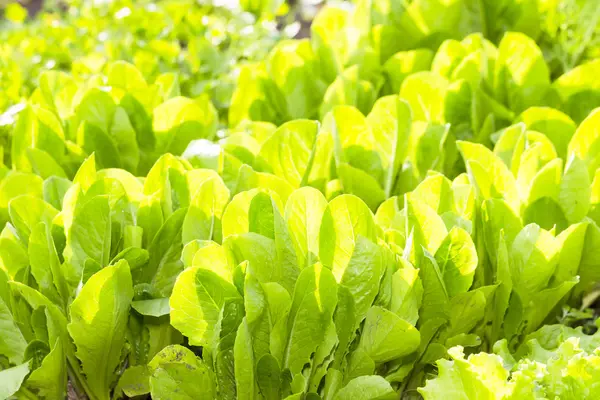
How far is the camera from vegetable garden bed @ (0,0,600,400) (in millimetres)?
1544

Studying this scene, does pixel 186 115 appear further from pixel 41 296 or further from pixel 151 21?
pixel 151 21

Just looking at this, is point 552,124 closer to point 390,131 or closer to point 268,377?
point 390,131

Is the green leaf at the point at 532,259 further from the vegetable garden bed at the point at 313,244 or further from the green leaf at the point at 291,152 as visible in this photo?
the green leaf at the point at 291,152

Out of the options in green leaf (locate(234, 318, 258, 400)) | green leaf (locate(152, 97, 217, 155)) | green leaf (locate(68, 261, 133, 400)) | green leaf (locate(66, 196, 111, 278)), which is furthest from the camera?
green leaf (locate(152, 97, 217, 155))

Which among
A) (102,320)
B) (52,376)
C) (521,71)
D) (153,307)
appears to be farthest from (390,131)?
(52,376)

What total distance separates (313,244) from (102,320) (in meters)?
0.51

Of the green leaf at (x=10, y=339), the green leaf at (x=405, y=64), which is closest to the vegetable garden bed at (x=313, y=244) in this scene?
the green leaf at (x=10, y=339)

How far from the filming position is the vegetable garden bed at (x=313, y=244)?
1544mm

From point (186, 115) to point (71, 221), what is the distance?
755mm

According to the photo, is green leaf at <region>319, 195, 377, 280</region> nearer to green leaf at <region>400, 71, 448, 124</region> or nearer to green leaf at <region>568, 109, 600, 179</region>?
green leaf at <region>568, 109, 600, 179</region>

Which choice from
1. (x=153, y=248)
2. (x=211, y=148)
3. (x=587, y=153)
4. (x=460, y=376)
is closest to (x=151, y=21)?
(x=211, y=148)

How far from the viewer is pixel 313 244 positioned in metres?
1.65

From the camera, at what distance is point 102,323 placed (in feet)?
5.31

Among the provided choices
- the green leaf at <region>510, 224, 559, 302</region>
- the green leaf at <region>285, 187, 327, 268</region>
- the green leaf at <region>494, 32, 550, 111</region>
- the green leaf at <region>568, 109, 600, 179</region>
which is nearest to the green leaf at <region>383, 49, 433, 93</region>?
the green leaf at <region>494, 32, 550, 111</region>
